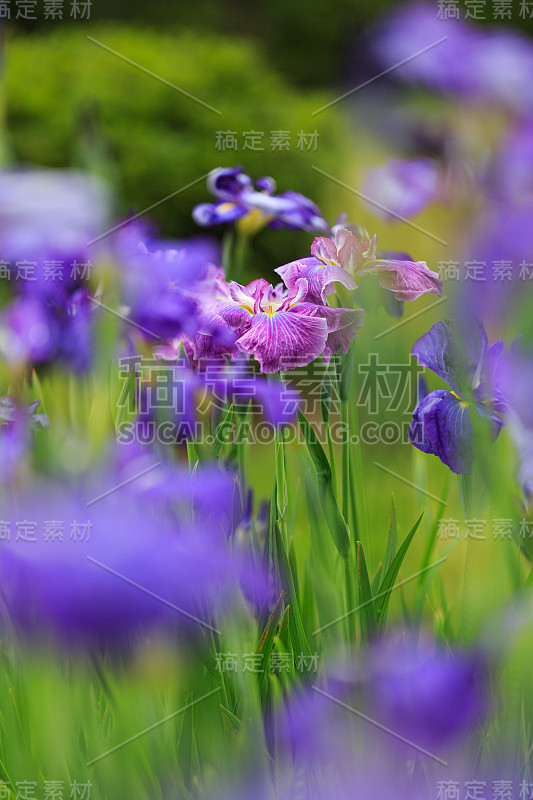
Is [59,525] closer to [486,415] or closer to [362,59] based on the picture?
[486,415]

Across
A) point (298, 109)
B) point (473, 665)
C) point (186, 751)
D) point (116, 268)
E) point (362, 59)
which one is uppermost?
point (362, 59)

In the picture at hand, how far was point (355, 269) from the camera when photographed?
609 mm

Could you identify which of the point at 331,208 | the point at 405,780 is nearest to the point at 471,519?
the point at 405,780

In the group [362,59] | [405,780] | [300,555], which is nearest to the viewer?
[405,780]

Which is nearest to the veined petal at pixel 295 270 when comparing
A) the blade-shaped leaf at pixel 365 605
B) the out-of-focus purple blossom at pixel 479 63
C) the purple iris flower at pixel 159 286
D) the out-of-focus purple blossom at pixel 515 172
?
the purple iris flower at pixel 159 286

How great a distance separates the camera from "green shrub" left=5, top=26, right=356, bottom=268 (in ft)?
8.95

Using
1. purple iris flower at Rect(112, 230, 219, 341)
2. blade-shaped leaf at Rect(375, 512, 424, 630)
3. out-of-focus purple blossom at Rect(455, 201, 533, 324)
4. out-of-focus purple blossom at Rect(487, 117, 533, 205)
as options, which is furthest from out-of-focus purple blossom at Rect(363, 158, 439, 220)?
blade-shaped leaf at Rect(375, 512, 424, 630)

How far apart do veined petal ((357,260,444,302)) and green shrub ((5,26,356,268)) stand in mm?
2163

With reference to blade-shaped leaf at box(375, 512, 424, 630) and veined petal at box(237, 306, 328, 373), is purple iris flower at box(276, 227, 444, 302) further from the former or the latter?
blade-shaped leaf at box(375, 512, 424, 630)

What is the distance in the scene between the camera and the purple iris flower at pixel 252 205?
33.1 inches

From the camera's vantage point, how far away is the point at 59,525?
39cm

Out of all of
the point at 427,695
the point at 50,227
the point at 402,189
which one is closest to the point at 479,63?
the point at 402,189

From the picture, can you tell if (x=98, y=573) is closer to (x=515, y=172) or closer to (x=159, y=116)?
(x=515, y=172)

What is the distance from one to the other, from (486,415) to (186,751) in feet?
0.98
